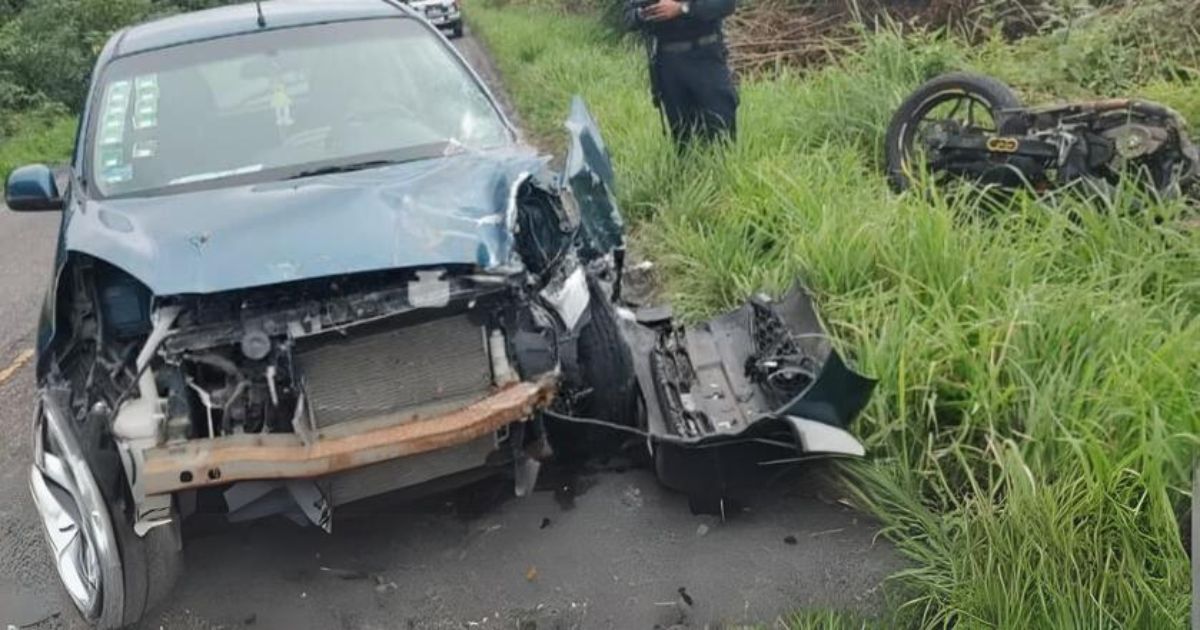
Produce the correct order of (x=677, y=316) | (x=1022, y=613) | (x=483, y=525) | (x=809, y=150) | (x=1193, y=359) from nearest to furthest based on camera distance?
(x=1022, y=613) < (x=1193, y=359) < (x=483, y=525) < (x=677, y=316) < (x=809, y=150)

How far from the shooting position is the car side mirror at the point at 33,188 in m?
4.39

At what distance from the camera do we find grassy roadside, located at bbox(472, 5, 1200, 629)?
2.74 metres

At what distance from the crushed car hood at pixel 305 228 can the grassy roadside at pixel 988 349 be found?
4.41 feet

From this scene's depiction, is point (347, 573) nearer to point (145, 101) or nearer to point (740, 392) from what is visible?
point (740, 392)

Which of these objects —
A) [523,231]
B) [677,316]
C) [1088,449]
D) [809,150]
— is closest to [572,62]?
[809,150]

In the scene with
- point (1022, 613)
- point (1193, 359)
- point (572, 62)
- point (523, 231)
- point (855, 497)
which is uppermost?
point (523, 231)

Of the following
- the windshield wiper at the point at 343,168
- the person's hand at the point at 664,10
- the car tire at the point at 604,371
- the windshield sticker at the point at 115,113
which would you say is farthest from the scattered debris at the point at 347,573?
the person's hand at the point at 664,10

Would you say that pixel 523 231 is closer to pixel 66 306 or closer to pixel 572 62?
pixel 66 306

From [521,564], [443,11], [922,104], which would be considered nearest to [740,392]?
[521,564]

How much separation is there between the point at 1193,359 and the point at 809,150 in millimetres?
3405

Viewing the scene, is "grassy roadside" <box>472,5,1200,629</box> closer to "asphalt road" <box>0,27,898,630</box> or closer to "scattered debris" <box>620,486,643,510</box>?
"asphalt road" <box>0,27,898,630</box>

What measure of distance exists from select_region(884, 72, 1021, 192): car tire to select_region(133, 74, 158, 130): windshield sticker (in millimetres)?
3253

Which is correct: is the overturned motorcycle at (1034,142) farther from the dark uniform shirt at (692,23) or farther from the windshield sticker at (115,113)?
the windshield sticker at (115,113)

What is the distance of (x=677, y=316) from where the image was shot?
4.78 m
